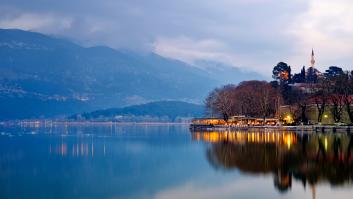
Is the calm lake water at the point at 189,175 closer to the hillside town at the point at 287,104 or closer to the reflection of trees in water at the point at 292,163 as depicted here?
the reflection of trees in water at the point at 292,163

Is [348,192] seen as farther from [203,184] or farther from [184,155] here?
[184,155]

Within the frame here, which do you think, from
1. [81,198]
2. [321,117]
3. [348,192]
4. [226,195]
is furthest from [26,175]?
Answer: [321,117]

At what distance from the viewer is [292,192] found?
32.7 m

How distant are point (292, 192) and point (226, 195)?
157 inches

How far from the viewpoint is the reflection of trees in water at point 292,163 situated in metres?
37.5

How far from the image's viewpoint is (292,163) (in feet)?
154

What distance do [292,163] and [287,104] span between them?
100497 mm

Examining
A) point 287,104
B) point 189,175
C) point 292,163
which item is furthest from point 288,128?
point 189,175

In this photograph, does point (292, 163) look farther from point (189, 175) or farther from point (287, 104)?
point (287, 104)

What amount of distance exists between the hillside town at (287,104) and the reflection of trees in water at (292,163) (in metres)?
51.6

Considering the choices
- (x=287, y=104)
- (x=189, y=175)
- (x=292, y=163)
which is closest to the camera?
(x=189, y=175)

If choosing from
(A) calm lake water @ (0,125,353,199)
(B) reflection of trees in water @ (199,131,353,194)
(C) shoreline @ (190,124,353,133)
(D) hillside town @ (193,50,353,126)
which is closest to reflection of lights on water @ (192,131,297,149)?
(B) reflection of trees in water @ (199,131,353,194)

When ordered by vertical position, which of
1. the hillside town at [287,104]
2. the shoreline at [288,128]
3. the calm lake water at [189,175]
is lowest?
the calm lake water at [189,175]

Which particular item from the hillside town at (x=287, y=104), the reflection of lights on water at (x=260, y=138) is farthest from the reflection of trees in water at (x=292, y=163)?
the hillside town at (x=287, y=104)
